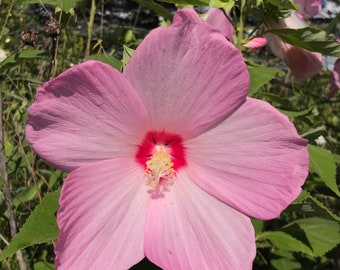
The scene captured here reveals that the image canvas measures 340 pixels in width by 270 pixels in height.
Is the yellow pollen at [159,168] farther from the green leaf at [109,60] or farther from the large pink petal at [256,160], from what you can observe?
the green leaf at [109,60]

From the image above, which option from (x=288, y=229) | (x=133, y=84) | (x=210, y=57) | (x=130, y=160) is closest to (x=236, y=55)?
(x=210, y=57)

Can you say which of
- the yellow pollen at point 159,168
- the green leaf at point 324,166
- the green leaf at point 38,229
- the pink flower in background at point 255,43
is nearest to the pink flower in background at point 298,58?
the pink flower in background at point 255,43

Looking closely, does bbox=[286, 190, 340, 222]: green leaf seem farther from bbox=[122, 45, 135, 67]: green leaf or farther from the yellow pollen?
bbox=[122, 45, 135, 67]: green leaf

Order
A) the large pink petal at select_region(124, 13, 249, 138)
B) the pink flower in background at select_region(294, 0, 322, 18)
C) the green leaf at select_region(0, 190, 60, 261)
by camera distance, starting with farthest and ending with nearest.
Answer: the pink flower in background at select_region(294, 0, 322, 18)
the green leaf at select_region(0, 190, 60, 261)
the large pink petal at select_region(124, 13, 249, 138)

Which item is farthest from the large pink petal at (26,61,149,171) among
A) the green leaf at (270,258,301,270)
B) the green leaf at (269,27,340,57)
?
the green leaf at (270,258,301,270)

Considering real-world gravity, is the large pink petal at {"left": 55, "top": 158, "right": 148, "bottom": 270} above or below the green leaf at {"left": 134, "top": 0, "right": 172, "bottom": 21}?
below

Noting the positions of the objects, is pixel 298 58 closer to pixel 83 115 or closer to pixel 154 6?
Result: pixel 154 6

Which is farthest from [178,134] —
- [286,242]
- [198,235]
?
[286,242]
